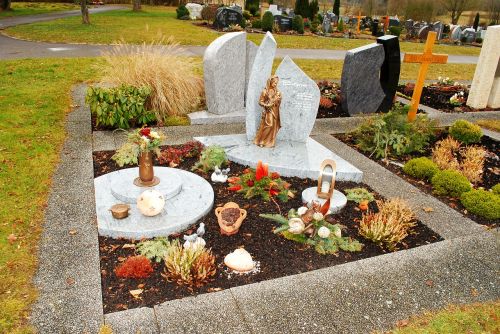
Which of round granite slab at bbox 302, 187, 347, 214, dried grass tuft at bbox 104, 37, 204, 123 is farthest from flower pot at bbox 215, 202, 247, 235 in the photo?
dried grass tuft at bbox 104, 37, 204, 123

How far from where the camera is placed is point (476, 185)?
6.99m

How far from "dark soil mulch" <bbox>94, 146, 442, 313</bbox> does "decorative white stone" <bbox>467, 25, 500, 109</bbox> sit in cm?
796

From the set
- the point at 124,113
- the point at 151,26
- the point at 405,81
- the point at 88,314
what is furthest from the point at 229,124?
the point at 151,26

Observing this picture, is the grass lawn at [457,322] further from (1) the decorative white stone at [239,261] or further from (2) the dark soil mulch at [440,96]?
(2) the dark soil mulch at [440,96]

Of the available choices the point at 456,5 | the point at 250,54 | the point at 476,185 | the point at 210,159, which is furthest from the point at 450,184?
the point at 456,5

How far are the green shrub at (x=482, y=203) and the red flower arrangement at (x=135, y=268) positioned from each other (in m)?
4.65

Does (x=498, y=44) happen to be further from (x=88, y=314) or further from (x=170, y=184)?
(x=88, y=314)

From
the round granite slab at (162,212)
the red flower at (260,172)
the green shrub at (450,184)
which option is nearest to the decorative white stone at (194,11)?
the round granite slab at (162,212)

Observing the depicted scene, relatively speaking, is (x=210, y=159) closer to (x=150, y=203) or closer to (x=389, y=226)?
(x=150, y=203)

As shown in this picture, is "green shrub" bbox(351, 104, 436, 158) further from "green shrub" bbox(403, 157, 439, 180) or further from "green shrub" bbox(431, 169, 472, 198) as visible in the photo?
"green shrub" bbox(431, 169, 472, 198)

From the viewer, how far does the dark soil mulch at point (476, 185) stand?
5.90 metres

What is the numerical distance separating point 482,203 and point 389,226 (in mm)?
1822

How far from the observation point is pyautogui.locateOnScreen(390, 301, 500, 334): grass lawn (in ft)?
11.9

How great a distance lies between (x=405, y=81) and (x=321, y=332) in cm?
1332
